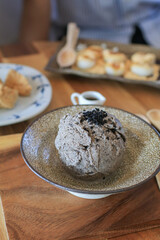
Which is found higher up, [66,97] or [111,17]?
[111,17]

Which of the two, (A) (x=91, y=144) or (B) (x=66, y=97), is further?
(B) (x=66, y=97)

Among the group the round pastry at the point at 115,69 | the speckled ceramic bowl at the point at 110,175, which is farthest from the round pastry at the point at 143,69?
the speckled ceramic bowl at the point at 110,175

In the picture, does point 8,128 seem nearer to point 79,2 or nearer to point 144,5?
point 79,2

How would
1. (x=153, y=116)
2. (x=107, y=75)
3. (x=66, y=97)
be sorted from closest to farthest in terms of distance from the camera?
(x=153, y=116)
(x=66, y=97)
(x=107, y=75)

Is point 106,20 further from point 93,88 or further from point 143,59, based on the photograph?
point 93,88

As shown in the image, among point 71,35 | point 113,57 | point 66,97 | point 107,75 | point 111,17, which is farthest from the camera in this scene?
point 111,17

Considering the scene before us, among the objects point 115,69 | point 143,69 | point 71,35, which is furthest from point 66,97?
point 71,35
